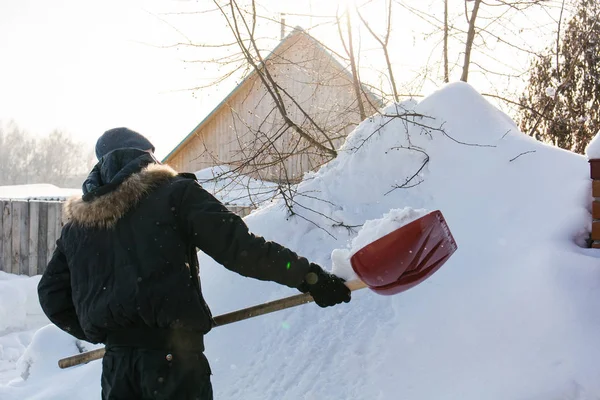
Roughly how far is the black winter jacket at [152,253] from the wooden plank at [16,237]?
8047 mm

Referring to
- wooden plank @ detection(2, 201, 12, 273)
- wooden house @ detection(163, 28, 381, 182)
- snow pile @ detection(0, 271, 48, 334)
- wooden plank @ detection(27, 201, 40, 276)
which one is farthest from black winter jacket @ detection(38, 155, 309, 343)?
Result: wooden plank @ detection(2, 201, 12, 273)

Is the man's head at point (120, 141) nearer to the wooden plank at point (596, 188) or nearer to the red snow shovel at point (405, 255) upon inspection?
the red snow shovel at point (405, 255)

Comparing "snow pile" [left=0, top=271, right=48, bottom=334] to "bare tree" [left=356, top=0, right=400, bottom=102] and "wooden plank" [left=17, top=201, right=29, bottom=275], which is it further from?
"bare tree" [left=356, top=0, right=400, bottom=102]

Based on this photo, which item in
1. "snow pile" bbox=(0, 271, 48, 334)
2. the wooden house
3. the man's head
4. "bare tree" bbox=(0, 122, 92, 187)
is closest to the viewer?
the man's head

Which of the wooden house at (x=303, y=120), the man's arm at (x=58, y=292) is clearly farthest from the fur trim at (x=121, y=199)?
the wooden house at (x=303, y=120)

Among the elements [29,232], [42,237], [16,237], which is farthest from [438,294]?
[16,237]

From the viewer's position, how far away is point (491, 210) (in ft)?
11.3

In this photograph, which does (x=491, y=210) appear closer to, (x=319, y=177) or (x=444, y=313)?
(x=444, y=313)

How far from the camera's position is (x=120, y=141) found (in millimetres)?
2062

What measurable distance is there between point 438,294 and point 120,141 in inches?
79.0

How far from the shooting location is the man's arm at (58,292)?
2.14 metres

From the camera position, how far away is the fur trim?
1858 millimetres

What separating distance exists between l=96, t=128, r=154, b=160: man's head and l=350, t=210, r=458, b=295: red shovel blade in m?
0.97

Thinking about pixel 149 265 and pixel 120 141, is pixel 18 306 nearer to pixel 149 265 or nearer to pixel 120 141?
pixel 120 141
